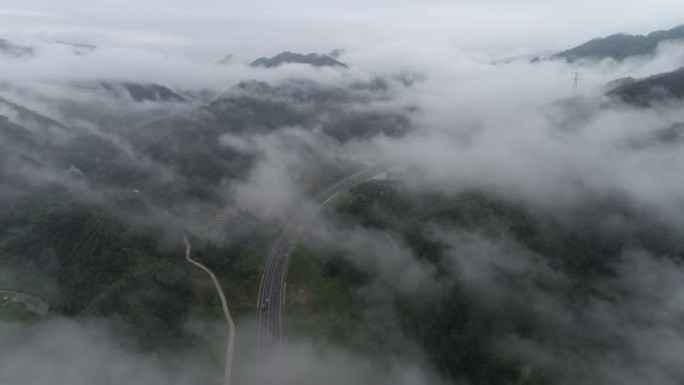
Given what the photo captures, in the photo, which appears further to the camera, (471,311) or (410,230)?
(410,230)

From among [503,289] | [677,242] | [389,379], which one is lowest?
[389,379]

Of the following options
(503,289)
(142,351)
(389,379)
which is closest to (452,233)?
(503,289)

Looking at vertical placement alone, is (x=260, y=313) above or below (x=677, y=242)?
below

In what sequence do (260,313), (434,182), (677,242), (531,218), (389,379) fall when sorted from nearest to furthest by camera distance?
(389,379), (260,313), (677,242), (531,218), (434,182)

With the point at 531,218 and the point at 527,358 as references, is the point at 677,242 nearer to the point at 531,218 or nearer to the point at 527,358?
the point at 531,218

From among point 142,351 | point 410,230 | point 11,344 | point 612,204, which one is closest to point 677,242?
point 612,204

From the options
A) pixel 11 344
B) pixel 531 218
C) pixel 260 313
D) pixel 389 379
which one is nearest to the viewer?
pixel 389 379
